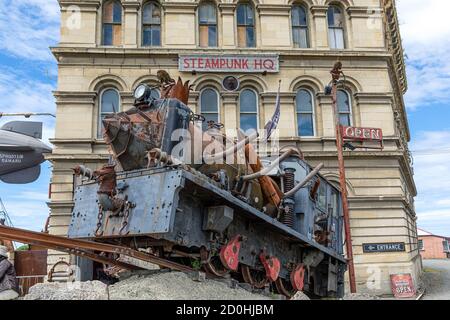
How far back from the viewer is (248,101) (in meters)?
19.4

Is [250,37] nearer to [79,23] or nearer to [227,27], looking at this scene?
[227,27]

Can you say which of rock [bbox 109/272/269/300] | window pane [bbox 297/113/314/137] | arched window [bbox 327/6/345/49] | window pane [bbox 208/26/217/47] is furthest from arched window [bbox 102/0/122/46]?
rock [bbox 109/272/269/300]

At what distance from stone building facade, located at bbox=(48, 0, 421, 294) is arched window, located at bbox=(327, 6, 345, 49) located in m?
0.04

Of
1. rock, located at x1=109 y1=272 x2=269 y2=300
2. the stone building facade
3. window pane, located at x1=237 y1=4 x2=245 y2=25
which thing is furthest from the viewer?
window pane, located at x1=237 y1=4 x2=245 y2=25

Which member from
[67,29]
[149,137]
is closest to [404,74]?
[67,29]

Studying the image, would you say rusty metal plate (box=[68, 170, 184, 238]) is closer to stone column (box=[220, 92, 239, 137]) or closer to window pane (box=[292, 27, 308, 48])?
stone column (box=[220, 92, 239, 137])

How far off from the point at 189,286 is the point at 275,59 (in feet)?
48.3

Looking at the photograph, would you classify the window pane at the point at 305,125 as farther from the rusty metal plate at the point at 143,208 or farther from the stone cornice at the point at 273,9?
the rusty metal plate at the point at 143,208

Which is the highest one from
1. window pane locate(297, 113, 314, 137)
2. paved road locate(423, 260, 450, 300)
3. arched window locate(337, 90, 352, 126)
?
arched window locate(337, 90, 352, 126)

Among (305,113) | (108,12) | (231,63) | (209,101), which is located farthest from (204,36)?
(305,113)

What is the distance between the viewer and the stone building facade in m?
18.0

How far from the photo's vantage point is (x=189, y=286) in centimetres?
603

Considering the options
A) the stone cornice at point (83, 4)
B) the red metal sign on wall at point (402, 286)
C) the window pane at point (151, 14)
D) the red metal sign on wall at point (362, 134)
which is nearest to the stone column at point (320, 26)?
the red metal sign on wall at point (362, 134)
